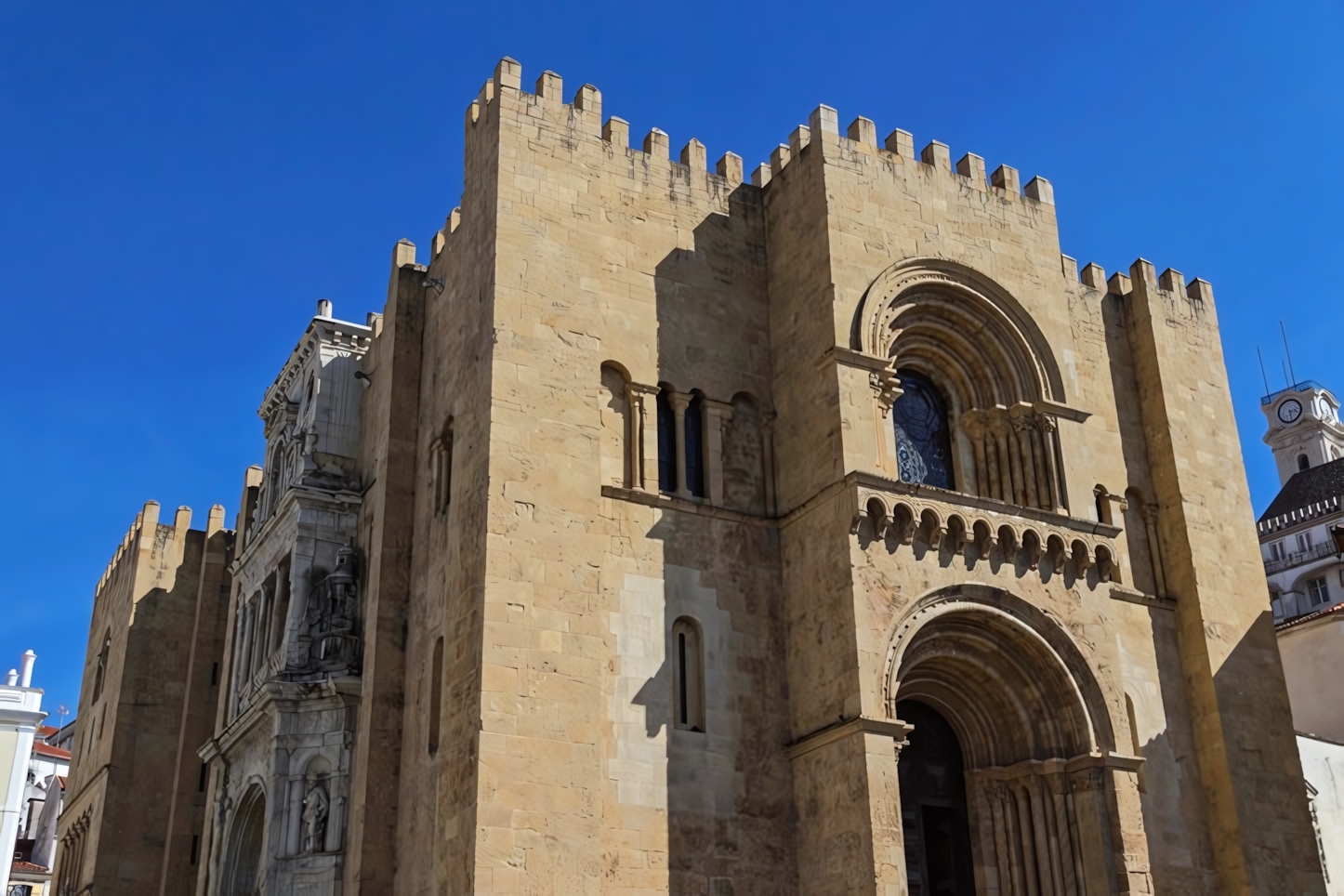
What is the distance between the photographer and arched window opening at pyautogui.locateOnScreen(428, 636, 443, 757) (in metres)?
20.0

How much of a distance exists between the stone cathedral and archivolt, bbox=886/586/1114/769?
1.9 inches

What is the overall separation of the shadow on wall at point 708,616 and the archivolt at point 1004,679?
2.27m

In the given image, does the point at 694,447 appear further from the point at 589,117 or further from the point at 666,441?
the point at 589,117

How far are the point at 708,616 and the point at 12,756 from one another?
1972 centimetres

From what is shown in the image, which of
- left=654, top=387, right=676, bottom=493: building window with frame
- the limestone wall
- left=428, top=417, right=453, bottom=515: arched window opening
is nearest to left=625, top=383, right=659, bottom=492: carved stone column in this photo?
left=654, top=387, right=676, bottom=493: building window with frame

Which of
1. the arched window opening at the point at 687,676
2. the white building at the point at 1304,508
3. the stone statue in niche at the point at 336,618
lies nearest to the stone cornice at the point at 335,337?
the stone statue in niche at the point at 336,618

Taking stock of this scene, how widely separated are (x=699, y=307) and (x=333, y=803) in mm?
9441

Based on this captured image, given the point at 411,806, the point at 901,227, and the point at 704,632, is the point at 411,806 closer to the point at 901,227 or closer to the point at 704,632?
Answer: the point at 704,632

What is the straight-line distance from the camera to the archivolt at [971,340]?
911 inches

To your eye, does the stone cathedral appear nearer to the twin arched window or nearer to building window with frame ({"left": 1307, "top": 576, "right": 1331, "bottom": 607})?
the twin arched window

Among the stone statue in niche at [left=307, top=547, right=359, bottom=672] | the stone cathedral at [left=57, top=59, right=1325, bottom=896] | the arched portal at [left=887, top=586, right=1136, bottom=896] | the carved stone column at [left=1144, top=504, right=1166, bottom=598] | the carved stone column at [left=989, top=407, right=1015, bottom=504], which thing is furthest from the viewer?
the carved stone column at [left=1144, top=504, right=1166, bottom=598]

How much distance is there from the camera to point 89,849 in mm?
31562

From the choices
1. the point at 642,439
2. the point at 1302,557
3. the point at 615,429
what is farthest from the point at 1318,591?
the point at 615,429

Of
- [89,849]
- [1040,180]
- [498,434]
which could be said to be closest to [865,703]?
[498,434]
